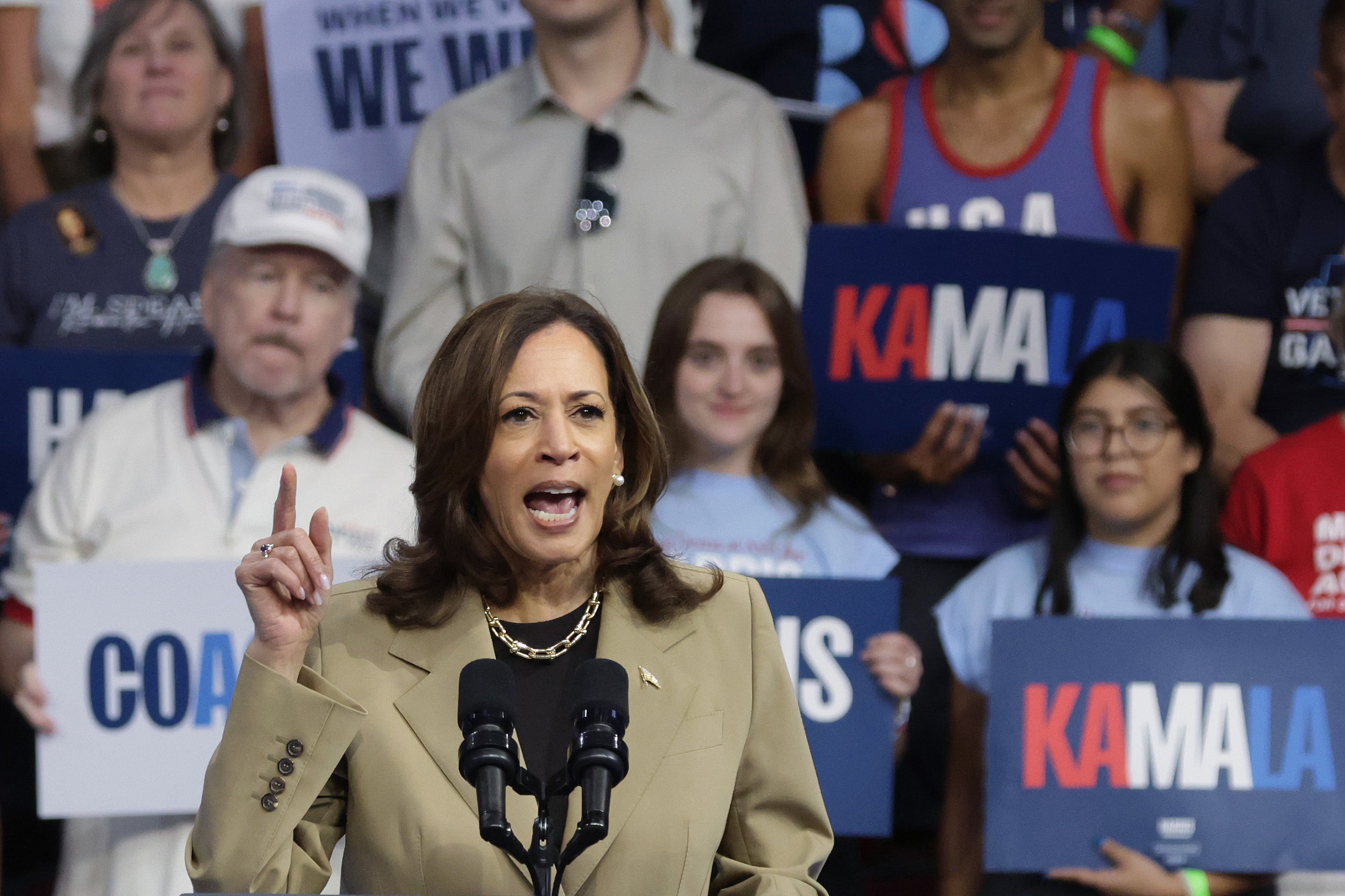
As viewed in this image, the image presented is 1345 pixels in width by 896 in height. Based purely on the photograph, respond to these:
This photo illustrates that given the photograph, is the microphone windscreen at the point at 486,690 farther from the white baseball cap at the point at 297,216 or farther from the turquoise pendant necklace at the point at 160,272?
the turquoise pendant necklace at the point at 160,272

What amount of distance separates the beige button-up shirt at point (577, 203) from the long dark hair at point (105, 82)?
61 centimetres

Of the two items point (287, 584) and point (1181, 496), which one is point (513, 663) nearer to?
point (287, 584)

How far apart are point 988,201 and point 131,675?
235 centimetres

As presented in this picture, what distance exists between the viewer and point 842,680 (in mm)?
3764

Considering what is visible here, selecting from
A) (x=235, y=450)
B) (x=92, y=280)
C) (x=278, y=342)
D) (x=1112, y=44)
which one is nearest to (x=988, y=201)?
(x=1112, y=44)

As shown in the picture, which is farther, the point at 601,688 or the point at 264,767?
the point at 264,767

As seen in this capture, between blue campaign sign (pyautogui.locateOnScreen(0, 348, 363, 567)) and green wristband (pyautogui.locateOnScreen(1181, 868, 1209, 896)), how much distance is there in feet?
8.21

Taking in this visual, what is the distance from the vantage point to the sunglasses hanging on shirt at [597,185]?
432 cm

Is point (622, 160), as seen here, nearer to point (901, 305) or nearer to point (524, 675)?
point (901, 305)

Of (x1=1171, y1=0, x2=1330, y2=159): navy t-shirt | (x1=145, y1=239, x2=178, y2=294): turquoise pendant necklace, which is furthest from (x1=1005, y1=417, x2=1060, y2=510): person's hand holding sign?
(x1=145, y1=239, x2=178, y2=294): turquoise pendant necklace

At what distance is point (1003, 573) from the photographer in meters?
4.03

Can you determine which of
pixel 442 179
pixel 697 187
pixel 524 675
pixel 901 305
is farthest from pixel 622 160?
pixel 524 675

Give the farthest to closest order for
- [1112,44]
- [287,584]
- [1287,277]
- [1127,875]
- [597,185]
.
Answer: [1112,44]
[1287,277]
[597,185]
[1127,875]
[287,584]

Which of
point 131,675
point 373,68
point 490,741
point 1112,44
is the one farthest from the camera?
point 1112,44
